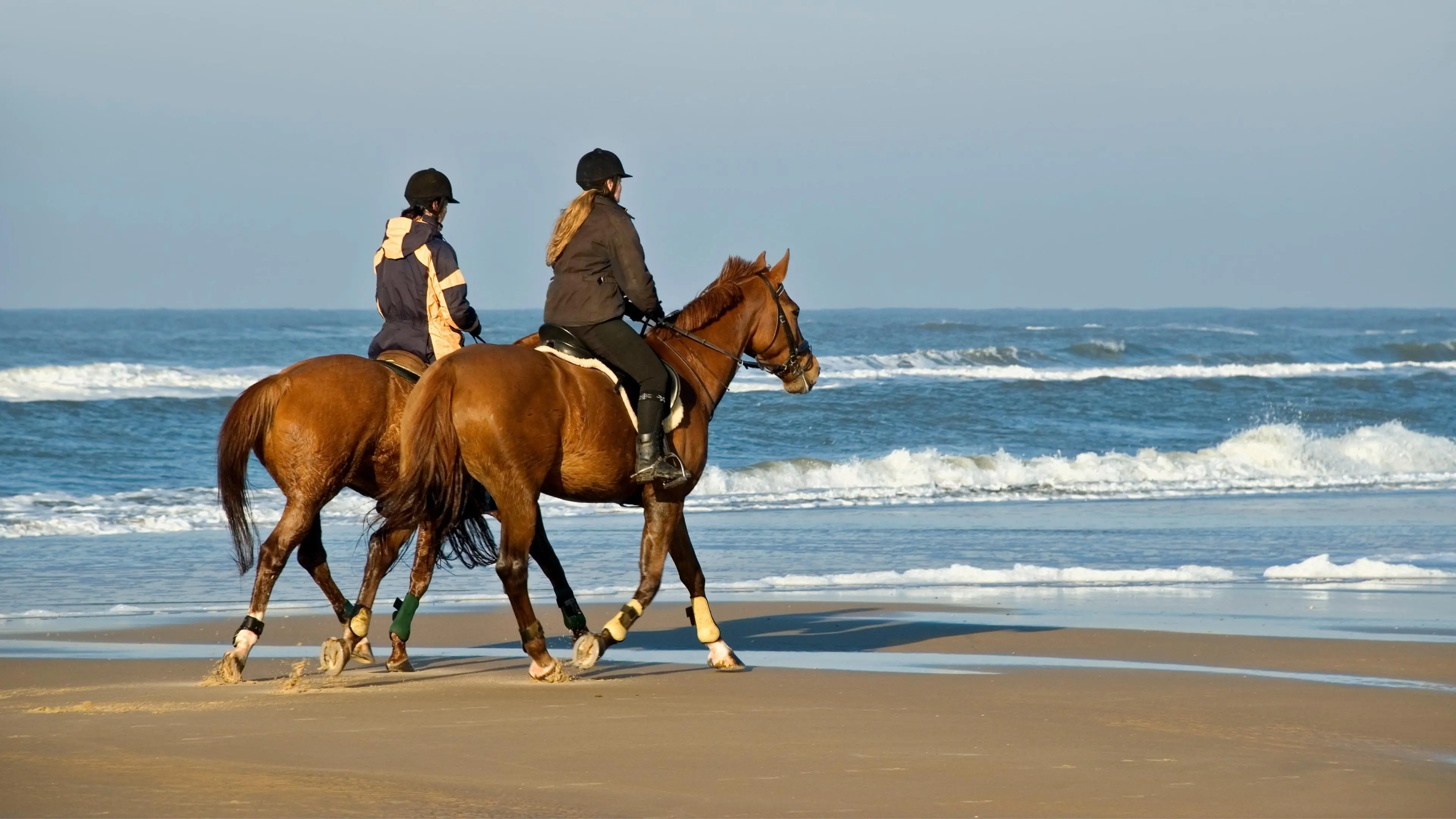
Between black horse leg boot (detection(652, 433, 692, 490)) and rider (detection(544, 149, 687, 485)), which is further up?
rider (detection(544, 149, 687, 485))

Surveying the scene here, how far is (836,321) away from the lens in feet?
273

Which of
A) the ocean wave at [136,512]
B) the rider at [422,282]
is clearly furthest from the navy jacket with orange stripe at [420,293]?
the ocean wave at [136,512]

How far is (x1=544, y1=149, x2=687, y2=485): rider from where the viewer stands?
6.85m

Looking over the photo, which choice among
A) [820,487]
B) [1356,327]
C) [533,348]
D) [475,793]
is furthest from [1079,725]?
[1356,327]

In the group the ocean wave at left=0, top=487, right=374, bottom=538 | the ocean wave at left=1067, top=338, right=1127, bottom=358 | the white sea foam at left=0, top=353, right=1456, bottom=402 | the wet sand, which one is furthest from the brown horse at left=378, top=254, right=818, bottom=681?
the ocean wave at left=1067, top=338, right=1127, bottom=358

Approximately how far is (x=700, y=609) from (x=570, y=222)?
190 cm

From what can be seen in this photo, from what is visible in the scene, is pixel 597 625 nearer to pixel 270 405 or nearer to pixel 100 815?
pixel 270 405

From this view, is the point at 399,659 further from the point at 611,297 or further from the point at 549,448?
the point at 611,297

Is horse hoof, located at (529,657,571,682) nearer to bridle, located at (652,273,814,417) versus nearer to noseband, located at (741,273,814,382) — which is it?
bridle, located at (652,273,814,417)

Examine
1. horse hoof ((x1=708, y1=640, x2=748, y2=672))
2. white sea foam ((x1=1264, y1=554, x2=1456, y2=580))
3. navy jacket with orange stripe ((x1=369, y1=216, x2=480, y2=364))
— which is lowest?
white sea foam ((x1=1264, y1=554, x2=1456, y2=580))

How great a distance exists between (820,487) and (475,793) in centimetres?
1388

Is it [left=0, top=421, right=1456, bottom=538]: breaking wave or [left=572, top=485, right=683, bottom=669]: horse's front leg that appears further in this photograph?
[left=0, top=421, right=1456, bottom=538]: breaking wave

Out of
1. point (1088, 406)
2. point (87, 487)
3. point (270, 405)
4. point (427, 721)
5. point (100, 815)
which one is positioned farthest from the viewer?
point (1088, 406)

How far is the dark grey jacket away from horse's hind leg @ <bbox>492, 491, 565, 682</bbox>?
85cm
